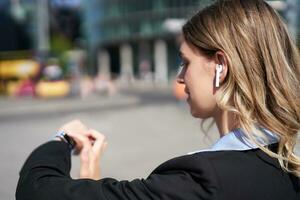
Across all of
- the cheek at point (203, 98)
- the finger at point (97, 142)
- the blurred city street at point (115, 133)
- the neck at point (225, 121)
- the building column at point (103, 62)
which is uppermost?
the cheek at point (203, 98)

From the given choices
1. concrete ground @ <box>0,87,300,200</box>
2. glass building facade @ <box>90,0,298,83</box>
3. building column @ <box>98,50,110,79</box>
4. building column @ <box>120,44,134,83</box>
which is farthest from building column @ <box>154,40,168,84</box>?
concrete ground @ <box>0,87,300,200</box>

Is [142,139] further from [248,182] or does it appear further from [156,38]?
[156,38]

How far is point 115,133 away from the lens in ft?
37.3

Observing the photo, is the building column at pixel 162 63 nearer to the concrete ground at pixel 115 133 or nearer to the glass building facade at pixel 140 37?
the glass building facade at pixel 140 37

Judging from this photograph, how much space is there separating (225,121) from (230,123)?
0.02 metres

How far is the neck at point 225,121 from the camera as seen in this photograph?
1.28 metres

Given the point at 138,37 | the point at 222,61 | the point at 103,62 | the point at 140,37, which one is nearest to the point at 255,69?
the point at 222,61

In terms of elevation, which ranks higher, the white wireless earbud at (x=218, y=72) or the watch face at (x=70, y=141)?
the white wireless earbud at (x=218, y=72)

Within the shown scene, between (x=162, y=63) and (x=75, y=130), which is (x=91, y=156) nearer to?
(x=75, y=130)

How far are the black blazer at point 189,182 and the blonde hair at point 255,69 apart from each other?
0.06 m

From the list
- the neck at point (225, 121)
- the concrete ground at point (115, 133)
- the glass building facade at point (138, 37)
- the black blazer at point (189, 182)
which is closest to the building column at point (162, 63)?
the glass building facade at point (138, 37)

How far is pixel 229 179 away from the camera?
1.11 meters

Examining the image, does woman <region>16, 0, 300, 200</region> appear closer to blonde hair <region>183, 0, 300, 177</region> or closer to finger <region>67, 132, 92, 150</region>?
blonde hair <region>183, 0, 300, 177</region>

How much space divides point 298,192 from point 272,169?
15 centimetres
